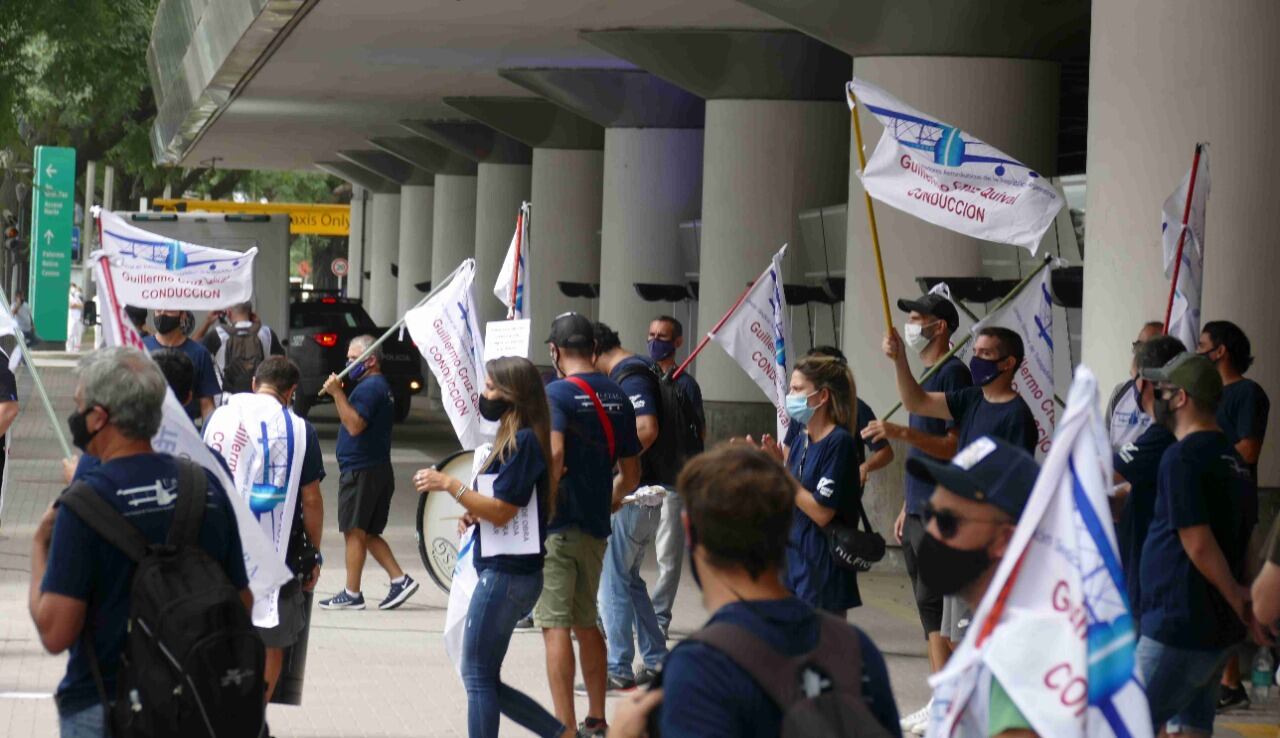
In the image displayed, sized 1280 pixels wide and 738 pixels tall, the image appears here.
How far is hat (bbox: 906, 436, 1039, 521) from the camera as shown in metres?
4.15

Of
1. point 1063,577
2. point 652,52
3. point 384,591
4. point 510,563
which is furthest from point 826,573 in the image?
point 652,52

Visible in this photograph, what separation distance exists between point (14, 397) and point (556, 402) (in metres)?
4.22

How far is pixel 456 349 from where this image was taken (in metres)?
11.4

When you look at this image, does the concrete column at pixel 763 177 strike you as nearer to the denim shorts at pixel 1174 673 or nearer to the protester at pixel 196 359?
the protester at pixel 196 359

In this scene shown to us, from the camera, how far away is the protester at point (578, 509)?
8367 mm

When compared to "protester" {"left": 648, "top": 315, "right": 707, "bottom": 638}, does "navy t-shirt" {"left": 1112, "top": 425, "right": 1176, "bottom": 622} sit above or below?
above

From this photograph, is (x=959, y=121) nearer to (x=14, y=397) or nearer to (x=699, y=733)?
(x=14, y=397)

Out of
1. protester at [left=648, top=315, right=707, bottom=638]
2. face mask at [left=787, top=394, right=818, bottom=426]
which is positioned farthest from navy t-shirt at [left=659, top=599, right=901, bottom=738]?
protester at [left=648, top=315, right=707, bottom=638]

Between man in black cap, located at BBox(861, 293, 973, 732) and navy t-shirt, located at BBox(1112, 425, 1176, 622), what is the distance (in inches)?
Result: 36.4

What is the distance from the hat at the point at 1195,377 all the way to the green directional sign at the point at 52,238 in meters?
42.8

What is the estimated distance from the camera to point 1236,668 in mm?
10039

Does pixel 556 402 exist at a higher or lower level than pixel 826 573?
higher

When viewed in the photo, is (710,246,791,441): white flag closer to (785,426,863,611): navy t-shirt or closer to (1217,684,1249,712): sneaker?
(1217,684,1249,712): sneaker

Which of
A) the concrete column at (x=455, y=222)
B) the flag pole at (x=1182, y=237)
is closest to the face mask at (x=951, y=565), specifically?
the flag pole at (x=1182, y=237)
